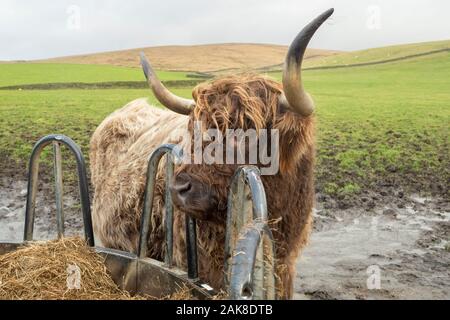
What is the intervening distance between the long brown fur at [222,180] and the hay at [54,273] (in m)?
0.74

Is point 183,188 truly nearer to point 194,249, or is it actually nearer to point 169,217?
point 169,217

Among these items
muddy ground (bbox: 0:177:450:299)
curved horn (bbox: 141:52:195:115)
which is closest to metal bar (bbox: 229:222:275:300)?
curved horn (bbox: 141:52:195:115)

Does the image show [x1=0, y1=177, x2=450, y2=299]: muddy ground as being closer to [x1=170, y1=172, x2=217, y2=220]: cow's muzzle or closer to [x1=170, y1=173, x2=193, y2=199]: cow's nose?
[x1=170, y1=172, x2=217, y2=220]: cow's muzzle

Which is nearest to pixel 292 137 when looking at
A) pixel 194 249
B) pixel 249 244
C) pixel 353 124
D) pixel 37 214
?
pixel 194 249

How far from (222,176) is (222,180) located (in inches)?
1.0

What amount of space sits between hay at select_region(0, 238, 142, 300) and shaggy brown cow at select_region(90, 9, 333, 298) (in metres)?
0.62

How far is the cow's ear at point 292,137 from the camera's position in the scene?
3.74m

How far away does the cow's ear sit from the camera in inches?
147

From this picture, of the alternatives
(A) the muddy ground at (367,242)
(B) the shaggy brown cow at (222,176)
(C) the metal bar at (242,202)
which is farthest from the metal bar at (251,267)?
(A) the muddy ground at (367,242)

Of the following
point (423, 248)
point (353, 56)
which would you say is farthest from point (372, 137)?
point (353, 56)

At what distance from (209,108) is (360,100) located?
83.0 feet

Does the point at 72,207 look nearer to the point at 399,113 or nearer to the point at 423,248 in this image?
the point at 423,248

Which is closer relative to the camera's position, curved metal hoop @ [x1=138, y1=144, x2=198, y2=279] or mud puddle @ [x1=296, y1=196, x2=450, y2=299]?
curved metal hoop @ [x1=138, y1=144, x2=198, y2=279]

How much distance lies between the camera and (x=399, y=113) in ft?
70.8
